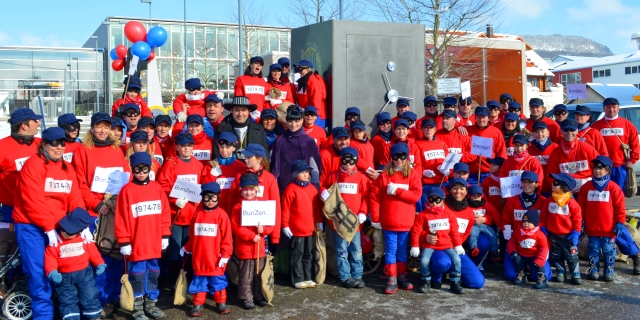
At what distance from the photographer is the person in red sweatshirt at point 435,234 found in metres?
6.68

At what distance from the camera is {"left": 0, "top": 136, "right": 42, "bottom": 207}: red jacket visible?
5.95 meters

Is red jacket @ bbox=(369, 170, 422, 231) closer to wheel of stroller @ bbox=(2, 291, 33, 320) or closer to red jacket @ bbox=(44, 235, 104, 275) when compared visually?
red jacket @ bbox=(44, 235, 104, 275)

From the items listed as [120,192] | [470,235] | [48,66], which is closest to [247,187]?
[120,192]

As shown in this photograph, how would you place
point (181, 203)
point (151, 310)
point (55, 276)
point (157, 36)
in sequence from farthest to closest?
point (157, 36)
point (181, 203)
point (151, 310)
point (55, 276)

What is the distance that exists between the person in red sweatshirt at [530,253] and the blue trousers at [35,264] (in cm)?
500

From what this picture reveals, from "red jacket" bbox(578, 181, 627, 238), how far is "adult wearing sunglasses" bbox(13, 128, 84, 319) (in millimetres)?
5850

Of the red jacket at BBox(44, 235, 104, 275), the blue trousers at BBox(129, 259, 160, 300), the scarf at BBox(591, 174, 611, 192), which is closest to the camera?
the red jacket at BBox(44, 235, 104, 275)

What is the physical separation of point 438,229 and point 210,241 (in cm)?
255

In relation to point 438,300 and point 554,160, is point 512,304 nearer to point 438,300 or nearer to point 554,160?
point 438,300

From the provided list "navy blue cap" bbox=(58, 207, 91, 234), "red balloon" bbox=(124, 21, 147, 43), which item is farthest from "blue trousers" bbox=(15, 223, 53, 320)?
"red balloon" bbox=(124, 21, 147, 43)

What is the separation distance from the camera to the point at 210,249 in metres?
5.94

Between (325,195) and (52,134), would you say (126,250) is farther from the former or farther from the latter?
(325,195)

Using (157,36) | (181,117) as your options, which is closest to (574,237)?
(181,117)

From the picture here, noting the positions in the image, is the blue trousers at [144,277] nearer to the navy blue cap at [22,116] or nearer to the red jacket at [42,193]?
the red jacket at [42,193]
